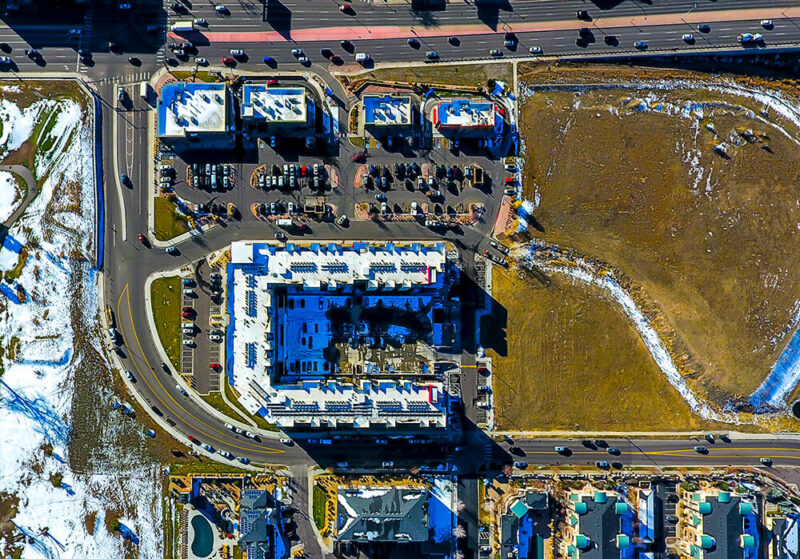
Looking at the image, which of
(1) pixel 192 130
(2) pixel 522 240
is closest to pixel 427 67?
(2) pixel 522 240

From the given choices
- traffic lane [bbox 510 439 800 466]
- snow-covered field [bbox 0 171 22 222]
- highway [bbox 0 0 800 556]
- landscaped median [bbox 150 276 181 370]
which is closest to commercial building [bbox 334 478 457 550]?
highway [bbox 0 0 800 556]

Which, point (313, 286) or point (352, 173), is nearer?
point (313, 286)

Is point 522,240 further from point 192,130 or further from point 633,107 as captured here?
point 192,130

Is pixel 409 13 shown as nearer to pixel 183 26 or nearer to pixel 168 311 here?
pixel 183 26

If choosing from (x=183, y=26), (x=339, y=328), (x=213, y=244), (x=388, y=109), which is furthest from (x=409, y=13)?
(x=339, y=328)

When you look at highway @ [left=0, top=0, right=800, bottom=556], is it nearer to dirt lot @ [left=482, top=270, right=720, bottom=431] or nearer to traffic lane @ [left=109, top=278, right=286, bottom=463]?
traffic lane @ [left=109, top=278, right=286, bottom=463]

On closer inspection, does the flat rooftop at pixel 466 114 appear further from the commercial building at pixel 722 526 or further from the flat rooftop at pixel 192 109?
the commercial building at pixel 722 526
